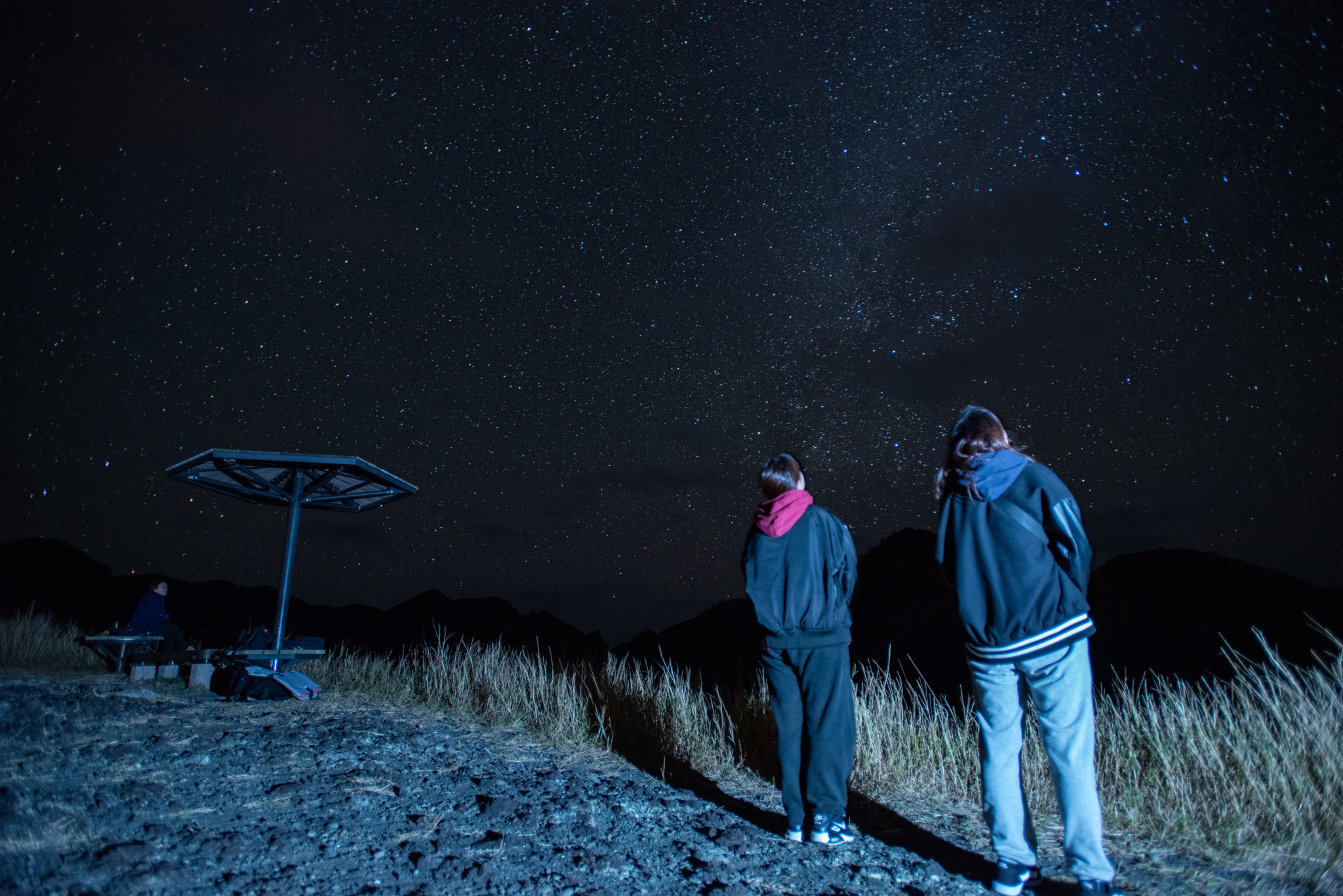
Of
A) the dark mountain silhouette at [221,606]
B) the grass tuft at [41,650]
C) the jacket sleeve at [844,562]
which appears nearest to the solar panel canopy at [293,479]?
the grass tuft at [41,650]

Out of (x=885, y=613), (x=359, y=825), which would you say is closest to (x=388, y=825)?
(x=359, y=825)

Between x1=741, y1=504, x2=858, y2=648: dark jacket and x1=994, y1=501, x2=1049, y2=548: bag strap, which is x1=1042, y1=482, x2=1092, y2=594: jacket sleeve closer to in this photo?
x1=994, y1=501, x2=1049, y2=548: bag strap

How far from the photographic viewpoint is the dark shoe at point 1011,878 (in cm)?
252

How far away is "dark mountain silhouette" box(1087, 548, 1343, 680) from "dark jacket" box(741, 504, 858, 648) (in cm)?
5583

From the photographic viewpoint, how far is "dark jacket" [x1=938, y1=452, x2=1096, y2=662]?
8.14 ft

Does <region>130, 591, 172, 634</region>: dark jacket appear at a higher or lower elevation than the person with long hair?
→ lower

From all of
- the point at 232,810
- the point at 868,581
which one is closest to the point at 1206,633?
the point at 868,581

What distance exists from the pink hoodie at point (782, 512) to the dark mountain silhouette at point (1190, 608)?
5596cm

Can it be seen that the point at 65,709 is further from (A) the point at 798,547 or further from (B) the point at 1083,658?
(B) the point at 1083,658

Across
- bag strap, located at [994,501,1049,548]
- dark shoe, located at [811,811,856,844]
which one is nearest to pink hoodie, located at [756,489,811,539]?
bag strap, located at [994,501,1049,548]

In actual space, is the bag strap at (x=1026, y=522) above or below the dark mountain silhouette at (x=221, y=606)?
above

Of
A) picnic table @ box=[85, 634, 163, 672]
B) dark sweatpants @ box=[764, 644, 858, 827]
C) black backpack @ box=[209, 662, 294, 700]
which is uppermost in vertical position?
dark sweatpants @ box=[764, 644, 858, 827]

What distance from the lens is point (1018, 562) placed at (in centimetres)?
257

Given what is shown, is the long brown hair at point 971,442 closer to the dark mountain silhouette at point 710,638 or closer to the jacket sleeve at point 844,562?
the jacket sleeve at point 844,562
